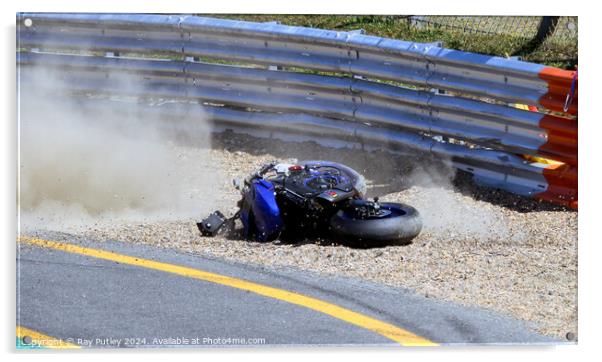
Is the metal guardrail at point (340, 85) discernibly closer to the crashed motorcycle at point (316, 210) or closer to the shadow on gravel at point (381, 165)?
the shadow on gravel at point (381, 165)

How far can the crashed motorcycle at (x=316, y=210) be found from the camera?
8438 mm

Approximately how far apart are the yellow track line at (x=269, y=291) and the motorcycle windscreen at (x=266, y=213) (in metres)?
0.90

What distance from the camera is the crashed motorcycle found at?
8.44m

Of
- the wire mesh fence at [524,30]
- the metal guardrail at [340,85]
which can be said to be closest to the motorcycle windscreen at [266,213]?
the metal guardrail at [340,85]

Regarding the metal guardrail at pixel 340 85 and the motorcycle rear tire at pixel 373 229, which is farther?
the metal guardrail at pixel 340 85

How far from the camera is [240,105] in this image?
10445mm

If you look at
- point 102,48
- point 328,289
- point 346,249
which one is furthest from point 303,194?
point 102,48

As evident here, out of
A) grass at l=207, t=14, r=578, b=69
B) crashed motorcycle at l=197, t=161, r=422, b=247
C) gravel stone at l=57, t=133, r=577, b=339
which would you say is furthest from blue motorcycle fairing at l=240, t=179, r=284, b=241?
grass at l=207, t=14, r=578, b=69

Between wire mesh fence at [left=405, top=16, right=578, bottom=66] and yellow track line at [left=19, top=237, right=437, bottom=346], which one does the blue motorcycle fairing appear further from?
wire mesh fence at [left=405, top=16, right=578, bottom=66]

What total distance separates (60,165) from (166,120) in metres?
1.11

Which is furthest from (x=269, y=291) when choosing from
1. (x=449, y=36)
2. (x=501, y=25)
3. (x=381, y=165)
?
(x=449, y=36)

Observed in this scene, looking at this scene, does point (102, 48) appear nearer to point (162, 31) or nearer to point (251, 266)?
point (162, 31)

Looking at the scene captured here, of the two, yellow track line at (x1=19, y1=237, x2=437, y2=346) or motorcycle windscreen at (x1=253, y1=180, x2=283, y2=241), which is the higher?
motorcycle windscreen at (x1=253, y1=180, x2=283, y2=241)

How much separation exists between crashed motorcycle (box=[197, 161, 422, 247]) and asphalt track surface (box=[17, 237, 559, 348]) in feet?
1.96
